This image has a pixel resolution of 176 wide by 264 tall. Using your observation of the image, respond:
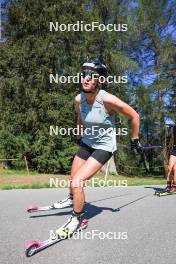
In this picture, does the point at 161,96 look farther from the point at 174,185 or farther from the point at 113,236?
the point at 113,236

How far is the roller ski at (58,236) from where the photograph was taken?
14.3ft

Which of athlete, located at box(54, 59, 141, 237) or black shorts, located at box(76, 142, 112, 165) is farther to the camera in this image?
black shorts, located at box(76, 142, 112, 165)

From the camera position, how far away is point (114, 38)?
2980 cm

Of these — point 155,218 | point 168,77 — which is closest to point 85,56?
point 168,77

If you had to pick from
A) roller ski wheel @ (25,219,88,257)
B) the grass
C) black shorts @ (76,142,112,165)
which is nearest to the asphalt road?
roller ski wheel @ (25,219,88,257)

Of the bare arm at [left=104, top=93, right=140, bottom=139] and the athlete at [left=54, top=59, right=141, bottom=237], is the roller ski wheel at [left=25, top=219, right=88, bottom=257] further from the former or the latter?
the bare arm at [left=104, top=93, right=140, bottom=139]

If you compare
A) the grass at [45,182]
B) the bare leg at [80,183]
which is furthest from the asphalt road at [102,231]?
the grass at [45,182]

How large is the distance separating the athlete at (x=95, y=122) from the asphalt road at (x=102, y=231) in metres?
0.47

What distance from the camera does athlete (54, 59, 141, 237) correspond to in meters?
5.20

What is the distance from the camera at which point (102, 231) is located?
5.53 meters

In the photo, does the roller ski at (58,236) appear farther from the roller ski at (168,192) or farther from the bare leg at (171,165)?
the bare leg at (171,165)

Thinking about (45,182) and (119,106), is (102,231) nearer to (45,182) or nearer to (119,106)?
(119,106)

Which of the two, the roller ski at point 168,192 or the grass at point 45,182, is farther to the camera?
the grass at point 45,182

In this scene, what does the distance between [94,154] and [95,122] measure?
41 centimetres
